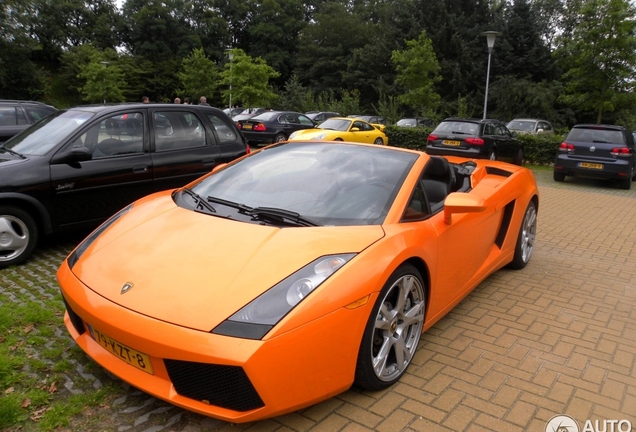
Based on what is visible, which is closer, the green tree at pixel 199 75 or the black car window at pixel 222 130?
the black car window at pixel 222 130

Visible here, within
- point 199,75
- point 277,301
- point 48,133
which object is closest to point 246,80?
point 199,75

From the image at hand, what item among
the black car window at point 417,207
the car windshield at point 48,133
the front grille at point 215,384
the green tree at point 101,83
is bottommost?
the front grille at point 215,384

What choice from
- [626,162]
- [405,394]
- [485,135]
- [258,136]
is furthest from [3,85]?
[405,394]

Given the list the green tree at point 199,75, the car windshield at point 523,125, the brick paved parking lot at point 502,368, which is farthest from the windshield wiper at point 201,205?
the green tree at point 199,75

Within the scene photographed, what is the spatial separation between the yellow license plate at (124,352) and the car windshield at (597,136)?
13059 mm

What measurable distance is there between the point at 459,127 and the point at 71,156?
11885 millimetres

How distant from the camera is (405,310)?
9.87 ft

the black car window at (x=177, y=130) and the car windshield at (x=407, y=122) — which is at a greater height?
the black car window at (x=177, y=130)

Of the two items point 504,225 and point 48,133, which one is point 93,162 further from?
point 504,225

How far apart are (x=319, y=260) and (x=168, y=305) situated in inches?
30.2

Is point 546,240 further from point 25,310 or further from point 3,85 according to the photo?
point 3,85

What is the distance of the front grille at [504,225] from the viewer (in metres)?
4.55

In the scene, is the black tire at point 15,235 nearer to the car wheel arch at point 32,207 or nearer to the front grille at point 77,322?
the car wheel arch at point 32,207

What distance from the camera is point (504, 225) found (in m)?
4.60
